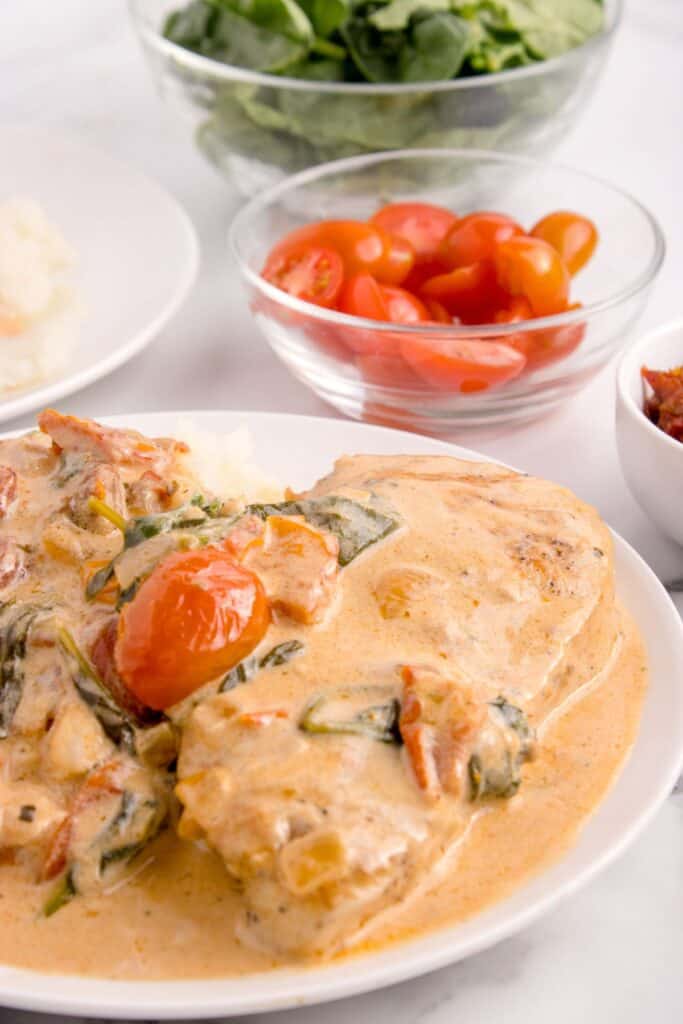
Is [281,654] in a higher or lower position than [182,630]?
lower

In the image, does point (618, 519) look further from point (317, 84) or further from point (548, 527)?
point (317, 84)

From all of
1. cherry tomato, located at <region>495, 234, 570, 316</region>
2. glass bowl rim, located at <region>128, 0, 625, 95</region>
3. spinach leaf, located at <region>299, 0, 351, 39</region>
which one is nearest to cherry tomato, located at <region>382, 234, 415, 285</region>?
cherry tomato, located at <region>495, 234, 570, 316</region>

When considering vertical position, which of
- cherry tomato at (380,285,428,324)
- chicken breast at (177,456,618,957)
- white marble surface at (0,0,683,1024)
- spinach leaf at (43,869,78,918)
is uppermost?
chicken breast at (177,456,618,957)

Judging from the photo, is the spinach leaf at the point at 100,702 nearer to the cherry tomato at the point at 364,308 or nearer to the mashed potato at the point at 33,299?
the cherry tomato at the point at 364,308

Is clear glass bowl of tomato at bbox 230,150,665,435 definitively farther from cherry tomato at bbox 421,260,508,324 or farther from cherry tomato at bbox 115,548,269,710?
cherry tomato at bbox 115,548,269,710

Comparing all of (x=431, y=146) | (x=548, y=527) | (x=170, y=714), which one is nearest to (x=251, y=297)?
(x=431, y=146)

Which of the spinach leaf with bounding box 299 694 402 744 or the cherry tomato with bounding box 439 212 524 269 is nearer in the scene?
the spinach leaf with bounding box 299 694 402 744

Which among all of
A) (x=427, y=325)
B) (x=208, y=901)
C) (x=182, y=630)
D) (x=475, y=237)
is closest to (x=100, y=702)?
(x=182, y=630)

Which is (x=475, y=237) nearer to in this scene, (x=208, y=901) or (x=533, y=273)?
(x=533, y=273)
